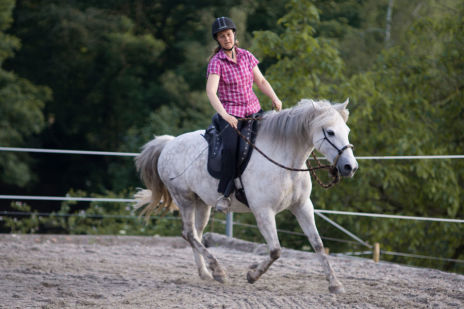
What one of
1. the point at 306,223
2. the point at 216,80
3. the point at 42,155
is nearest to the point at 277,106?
the point at 216,80

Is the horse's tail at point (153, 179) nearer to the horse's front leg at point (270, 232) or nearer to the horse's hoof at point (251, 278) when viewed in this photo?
the horse's hoof at point (251, 278)

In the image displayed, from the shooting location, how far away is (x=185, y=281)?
18.3 ft

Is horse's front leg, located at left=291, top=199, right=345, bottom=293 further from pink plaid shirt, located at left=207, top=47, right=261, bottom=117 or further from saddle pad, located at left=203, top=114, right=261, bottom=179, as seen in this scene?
pink plaid shirt, located at left=207, top=47, right=261, bottom=117

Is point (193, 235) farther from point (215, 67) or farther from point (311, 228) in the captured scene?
point (215, 67)

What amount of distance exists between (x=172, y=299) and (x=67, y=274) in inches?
69.8

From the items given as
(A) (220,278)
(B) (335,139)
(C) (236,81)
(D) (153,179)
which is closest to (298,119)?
(B) (335,139)

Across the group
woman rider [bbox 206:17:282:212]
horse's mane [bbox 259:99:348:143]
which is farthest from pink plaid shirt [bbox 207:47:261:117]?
horse's mane [bbox 259:99:348:143]

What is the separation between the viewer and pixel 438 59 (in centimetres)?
1192

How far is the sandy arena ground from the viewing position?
180 inches

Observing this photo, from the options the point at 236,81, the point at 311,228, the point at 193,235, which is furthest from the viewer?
the point at 193,235

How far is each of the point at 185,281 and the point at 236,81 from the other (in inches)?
77.3

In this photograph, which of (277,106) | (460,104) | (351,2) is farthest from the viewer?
(351,2)

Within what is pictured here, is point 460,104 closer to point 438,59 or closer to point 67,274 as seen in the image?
point 438,59

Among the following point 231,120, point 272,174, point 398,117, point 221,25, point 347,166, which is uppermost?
point 221,25
